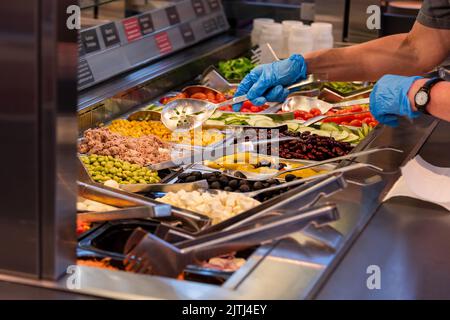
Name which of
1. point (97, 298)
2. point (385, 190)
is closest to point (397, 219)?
point (385, 190)

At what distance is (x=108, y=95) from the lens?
121 inches

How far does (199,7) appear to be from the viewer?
436cm

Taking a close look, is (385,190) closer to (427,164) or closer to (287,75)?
(427,164)

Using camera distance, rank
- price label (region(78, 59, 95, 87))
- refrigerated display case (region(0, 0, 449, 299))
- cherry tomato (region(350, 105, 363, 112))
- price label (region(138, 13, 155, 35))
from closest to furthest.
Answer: refrigerated display case (region(0, 0, 449, 299)) < price label (region(78, 59, 95, 87)) < cherry tomato (region(350, 105, 363, 112)) < price label (region(138, 13, 155, 35))

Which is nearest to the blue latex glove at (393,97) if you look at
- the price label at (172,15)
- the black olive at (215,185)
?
the black olive at (215,185)

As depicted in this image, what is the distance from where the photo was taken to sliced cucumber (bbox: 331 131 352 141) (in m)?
2.96

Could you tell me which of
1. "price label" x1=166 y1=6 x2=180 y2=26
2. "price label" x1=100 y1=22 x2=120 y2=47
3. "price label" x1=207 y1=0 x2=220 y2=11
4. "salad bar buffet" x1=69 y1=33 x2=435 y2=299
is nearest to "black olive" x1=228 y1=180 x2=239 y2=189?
"salad bar buffet" x1=69 y1=33 x2=435 y2=299

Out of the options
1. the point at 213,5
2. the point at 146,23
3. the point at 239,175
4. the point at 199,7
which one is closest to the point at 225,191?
the point at 239,175

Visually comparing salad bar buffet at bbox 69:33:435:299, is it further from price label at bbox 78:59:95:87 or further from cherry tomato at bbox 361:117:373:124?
price label at bbox 78:59:95:87

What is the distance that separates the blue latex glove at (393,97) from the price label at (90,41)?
4.31ft

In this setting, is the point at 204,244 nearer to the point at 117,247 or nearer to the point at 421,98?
the point at 117,247

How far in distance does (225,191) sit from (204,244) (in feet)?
1.64

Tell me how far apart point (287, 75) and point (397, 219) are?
1018 mm

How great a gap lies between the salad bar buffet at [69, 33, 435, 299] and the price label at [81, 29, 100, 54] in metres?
0.26
